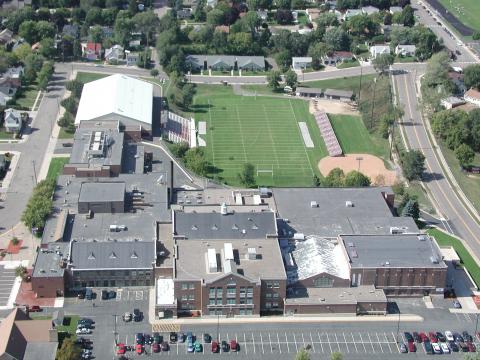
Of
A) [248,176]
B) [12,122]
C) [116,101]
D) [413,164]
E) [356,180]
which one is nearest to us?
[356,180]

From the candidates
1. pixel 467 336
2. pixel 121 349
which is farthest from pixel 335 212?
pixel 121 349

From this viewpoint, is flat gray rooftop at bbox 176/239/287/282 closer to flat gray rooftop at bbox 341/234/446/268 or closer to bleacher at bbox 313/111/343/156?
flat gray rooftop at bbox 341/234/446/268

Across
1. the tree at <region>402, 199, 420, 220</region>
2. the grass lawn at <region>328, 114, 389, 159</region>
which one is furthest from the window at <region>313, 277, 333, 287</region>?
the grass lawn at <region>328, 114, 389, 159</region>

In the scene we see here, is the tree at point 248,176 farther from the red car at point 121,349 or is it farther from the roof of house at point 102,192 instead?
the red car at point 121,349

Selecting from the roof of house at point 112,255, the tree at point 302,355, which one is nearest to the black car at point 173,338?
the roof of house at point 112,255

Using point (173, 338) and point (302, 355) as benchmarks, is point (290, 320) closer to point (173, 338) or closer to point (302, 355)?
→ point (302, 355)

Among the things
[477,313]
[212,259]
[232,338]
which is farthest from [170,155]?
[477,313]

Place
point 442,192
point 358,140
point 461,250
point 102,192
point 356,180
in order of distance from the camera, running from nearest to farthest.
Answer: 1. point 102,192
2. point 461,250
3. point 356,180
4. point 442,192
5. point 358,140
